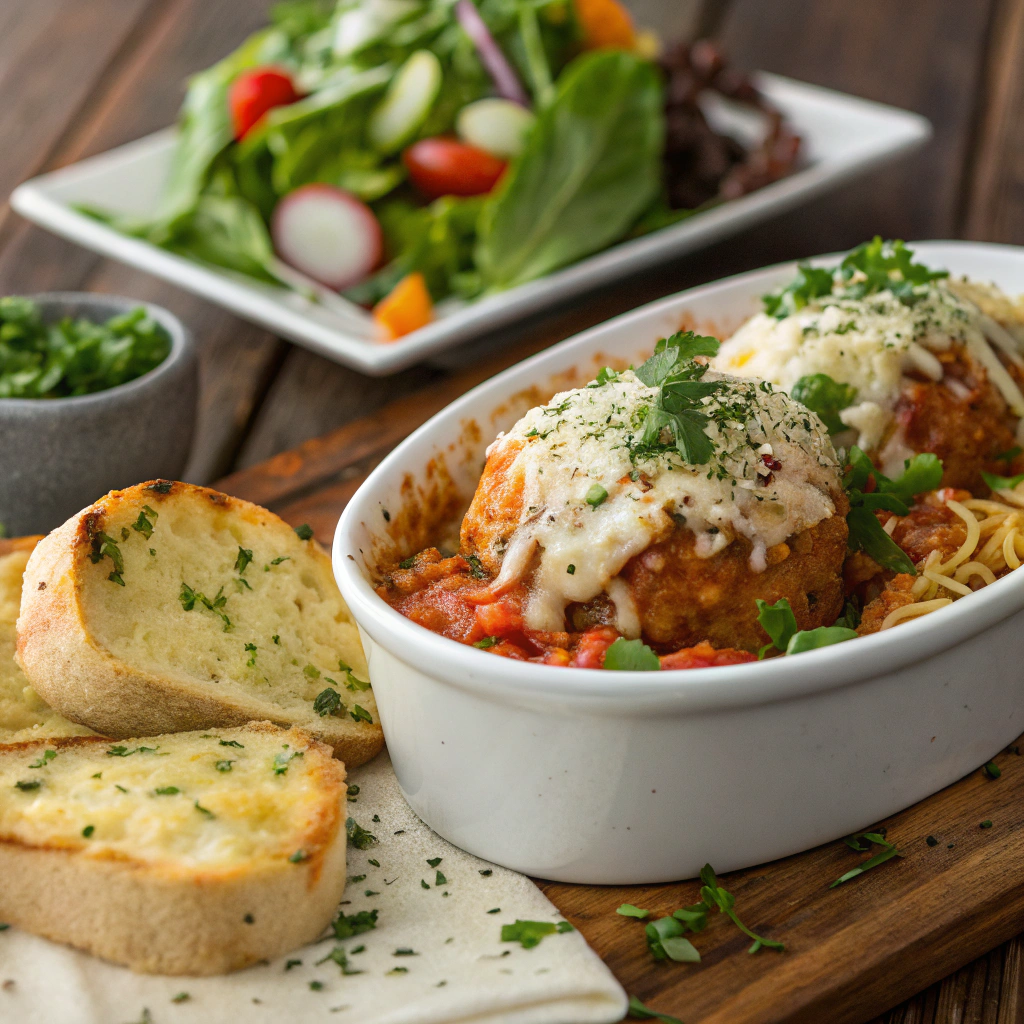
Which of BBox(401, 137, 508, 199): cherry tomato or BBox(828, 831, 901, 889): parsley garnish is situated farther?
BBox(401, 137, 508, 199): cherry tomato

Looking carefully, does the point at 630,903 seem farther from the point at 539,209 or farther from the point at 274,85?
the point at 274,85

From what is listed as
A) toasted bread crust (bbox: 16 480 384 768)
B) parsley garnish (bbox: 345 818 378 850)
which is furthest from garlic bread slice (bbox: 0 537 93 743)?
parsley garnish (bbox: 345 818 378 850)

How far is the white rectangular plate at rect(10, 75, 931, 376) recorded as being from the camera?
544 cm

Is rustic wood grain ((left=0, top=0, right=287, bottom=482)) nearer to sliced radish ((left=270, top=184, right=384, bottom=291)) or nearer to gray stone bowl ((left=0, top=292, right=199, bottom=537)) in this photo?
sliced radish ((left=270, top=184, right=384, bottom=291))

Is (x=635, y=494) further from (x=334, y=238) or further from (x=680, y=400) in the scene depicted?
(x=334, y=238)

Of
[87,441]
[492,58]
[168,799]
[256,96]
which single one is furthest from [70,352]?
[492,58]

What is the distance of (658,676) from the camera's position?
2.74 metres

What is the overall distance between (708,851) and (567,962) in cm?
47

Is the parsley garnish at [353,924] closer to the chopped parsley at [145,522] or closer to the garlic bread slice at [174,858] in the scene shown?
the garlic bread slice at [174,858]

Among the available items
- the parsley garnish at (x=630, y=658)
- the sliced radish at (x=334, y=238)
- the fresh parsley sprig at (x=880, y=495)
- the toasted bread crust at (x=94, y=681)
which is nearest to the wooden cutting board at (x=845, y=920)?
the parsley garnish at (x=630, y=658)

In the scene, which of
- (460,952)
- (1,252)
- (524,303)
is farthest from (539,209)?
(460,952)

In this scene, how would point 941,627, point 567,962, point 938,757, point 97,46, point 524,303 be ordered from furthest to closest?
point 97,46 → point 524,303 → point 938,757 → point 941,627 → point 567,962

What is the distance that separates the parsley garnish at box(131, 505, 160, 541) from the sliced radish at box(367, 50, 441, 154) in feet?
11.5

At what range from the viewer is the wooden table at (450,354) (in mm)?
4863
